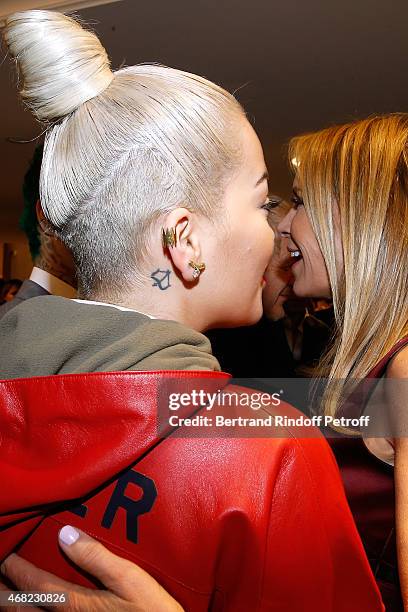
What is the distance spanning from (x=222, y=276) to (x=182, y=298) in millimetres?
67

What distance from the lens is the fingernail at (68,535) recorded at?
2.11ft

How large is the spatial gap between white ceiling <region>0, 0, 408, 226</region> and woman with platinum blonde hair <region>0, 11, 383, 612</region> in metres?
1.86

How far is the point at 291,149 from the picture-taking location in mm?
1307

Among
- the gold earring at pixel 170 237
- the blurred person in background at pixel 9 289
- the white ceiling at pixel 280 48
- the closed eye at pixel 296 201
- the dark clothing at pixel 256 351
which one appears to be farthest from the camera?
the blurred person in background at pixel 9 289

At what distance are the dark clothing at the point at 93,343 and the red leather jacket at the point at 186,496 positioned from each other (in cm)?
3

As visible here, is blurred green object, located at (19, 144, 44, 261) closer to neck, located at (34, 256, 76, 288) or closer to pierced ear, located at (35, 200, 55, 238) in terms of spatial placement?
neck, located at (34, 256, 76, 288)

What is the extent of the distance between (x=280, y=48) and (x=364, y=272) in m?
2.36

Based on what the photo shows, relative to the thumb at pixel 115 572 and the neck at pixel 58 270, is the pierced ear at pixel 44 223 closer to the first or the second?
the neck at pixel 58 270

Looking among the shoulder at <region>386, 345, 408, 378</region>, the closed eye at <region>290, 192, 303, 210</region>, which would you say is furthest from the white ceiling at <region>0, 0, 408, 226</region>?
the shoulder at <region>386, 345, 408, 378</region>

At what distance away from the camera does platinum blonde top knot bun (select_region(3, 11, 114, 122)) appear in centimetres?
78

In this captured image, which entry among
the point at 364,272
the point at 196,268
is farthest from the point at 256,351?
the point at 196,268

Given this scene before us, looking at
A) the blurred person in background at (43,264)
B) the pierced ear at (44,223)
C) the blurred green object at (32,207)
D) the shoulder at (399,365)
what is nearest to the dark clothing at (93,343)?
the pierced ear at (44,223)

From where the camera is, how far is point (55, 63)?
78 centimetres

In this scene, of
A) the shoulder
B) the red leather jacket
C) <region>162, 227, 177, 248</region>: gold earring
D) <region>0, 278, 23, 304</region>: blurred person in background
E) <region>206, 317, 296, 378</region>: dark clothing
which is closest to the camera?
the red leather jacket
